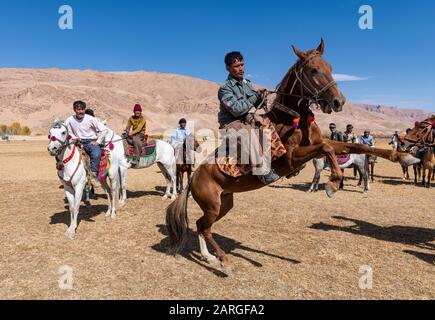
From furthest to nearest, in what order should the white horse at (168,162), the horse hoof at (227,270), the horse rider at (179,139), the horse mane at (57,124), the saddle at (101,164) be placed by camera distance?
1. the horse rider at (179,139)
2. the white horse at (168,162)
3. the saddle at (101,164)
4. the horse mane at (57,124)
5. the horse hoof at (227,270)

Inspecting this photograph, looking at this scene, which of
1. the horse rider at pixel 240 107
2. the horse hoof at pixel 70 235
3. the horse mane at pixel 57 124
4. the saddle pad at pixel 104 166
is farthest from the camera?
the saddle pad at pixel 104 166

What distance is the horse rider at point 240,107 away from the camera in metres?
4.68

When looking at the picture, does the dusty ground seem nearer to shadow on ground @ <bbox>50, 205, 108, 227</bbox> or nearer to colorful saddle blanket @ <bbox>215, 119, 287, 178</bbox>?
shadow on ground @ <bbox>50, 205, 108, 227</bbox>

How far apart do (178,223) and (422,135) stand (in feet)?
20.1

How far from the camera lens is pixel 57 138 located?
21.0 ft

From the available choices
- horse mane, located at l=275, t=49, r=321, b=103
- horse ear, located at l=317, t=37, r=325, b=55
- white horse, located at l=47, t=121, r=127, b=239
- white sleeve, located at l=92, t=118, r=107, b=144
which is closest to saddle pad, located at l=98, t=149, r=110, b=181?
white sleeve, located at l=92, t=118, r=107, b=144

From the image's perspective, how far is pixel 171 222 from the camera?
5.88m

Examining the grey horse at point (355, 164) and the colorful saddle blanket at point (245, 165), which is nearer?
the colorful saddle blanket at point (245, 165)

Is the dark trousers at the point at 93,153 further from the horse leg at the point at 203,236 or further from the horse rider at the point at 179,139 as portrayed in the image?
the horse rider at the point at 179,139

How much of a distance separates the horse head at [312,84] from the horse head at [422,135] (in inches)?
177

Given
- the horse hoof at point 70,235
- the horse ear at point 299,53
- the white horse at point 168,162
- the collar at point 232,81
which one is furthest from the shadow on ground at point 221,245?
the white horse at point 168,162

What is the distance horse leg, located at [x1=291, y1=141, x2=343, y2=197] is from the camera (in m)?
4.24

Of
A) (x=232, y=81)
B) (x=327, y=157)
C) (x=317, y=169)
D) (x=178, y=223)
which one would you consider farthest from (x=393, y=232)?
(x=317, y=169)

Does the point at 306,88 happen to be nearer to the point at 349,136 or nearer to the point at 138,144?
the point at 138,144
